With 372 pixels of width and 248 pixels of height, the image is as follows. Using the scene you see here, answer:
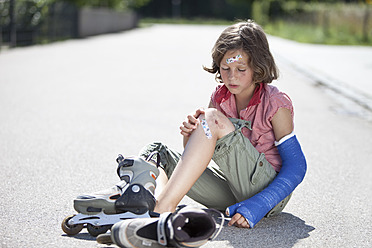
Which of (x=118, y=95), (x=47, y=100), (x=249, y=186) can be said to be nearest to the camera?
(x=249, y=186)

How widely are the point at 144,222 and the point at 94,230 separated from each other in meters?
0.39

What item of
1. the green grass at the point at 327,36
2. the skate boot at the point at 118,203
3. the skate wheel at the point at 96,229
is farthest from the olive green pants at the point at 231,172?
the green grass at the point at 327,36

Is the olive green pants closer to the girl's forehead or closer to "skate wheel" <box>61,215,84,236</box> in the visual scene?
the girl's forehead

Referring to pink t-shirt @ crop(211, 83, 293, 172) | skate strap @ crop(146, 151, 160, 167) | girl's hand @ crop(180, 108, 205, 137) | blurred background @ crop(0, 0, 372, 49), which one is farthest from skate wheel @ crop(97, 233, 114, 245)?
blurred background @ crop(0, 0, 372, 49)

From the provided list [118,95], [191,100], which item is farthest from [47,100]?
[191,100]

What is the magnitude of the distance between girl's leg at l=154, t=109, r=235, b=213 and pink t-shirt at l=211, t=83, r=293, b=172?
1.07ft

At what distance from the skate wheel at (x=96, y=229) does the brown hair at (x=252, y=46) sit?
3.67 ft

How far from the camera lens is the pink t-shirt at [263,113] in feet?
10.4

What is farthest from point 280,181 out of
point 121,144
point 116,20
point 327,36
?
point 116,20

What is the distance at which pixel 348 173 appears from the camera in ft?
15.3

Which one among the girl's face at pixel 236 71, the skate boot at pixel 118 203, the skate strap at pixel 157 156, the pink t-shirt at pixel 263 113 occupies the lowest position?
the skate boot at pixel 118 203

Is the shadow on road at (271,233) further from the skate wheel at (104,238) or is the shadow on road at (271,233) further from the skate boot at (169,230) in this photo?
the skate wheel at (104,238)

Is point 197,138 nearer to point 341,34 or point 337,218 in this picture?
point 337,218

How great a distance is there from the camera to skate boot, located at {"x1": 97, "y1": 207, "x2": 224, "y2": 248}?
244 centimetres
